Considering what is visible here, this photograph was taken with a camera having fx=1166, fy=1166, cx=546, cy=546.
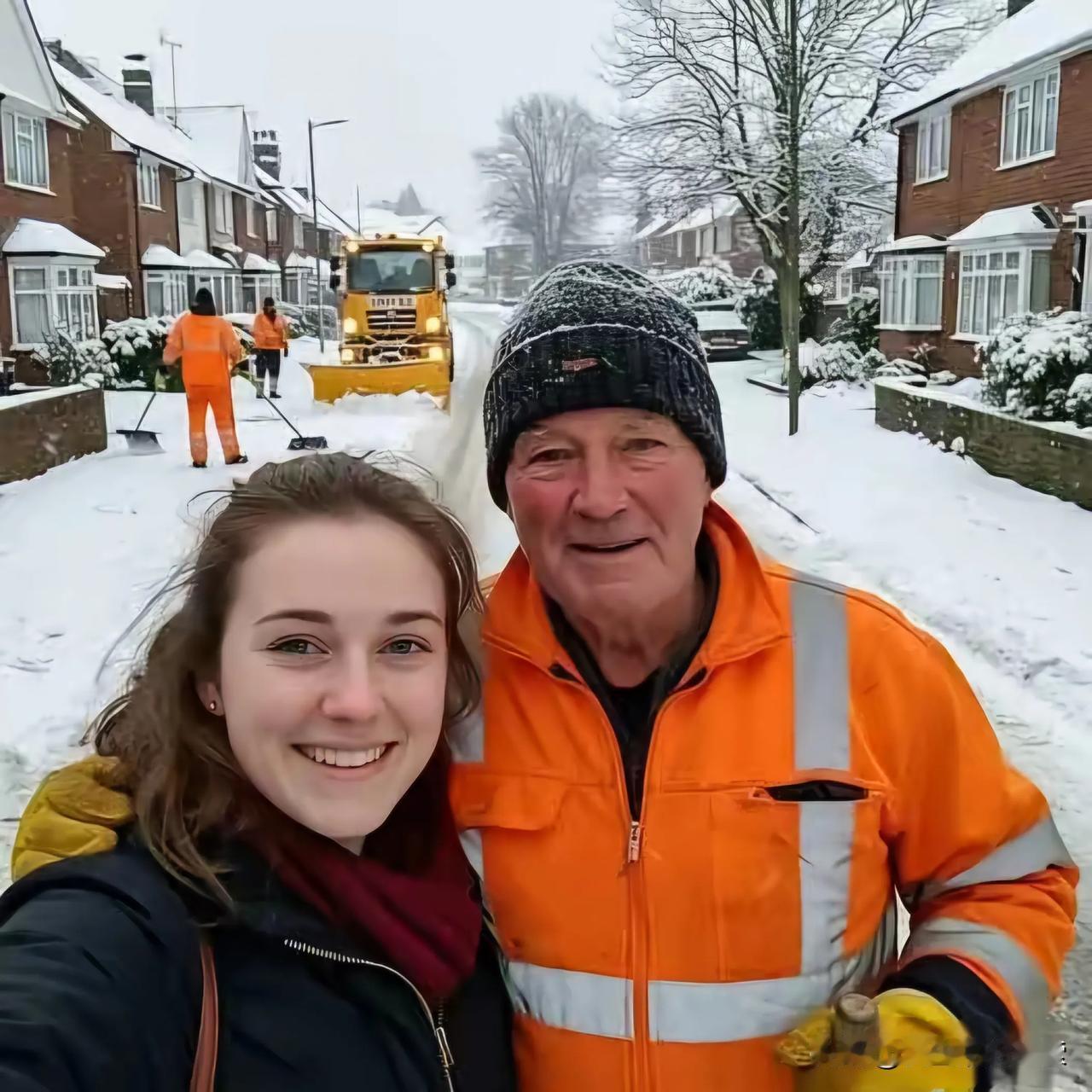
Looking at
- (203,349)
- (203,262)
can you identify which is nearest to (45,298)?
(203,262)

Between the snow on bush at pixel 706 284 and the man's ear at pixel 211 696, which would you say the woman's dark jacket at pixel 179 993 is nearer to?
the man's ear at pixel 211 696

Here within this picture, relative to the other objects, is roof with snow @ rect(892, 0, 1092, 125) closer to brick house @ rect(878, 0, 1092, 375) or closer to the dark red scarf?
brick house @ rect(878, 0, 1092, 375)

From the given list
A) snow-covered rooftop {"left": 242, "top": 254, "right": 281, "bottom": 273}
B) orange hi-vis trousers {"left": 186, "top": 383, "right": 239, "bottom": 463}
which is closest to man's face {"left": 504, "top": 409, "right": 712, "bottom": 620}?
orange hi-vis trousers {"left": 186, "top": 383, "right": 239, "bottom": 463}

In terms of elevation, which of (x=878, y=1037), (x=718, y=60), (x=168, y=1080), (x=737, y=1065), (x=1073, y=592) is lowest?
(x=1073, y=592)

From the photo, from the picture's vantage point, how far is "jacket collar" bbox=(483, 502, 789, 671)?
67.7 inches

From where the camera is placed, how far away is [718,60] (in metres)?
29.1

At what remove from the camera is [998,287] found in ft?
70.2

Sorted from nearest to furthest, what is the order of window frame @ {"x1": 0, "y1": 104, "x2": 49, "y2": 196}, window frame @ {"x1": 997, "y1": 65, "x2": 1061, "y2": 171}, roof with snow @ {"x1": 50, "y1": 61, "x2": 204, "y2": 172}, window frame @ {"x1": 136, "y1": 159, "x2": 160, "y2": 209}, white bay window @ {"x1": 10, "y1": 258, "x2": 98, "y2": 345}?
window frame @ {"x1": 997, "y1": 65, "x2": 1061, "y2": 171} < window frame @ {"x1": 0, "y1": 104, "x2": 49, "y2": 196} < white bay window @ {"x1": 10, "y1": 258, "x2": 98, "y2": 345} < roof with snow @ {"x1": 50, "y1": 61, "x2": 204, "y2": 172} < window frame @ {"x1": 136, "y1": 159, "x2": 160, "y2": 209}

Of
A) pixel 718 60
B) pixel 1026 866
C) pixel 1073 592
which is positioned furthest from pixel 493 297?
pixel 1026 866

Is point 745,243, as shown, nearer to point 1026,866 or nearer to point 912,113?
point 912,113

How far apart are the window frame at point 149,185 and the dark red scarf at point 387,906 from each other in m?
33.1

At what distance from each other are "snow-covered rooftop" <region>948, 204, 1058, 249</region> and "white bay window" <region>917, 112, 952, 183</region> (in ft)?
8.20

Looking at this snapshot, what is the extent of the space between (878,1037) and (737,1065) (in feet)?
0.73

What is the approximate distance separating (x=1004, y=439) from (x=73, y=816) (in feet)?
39.4
